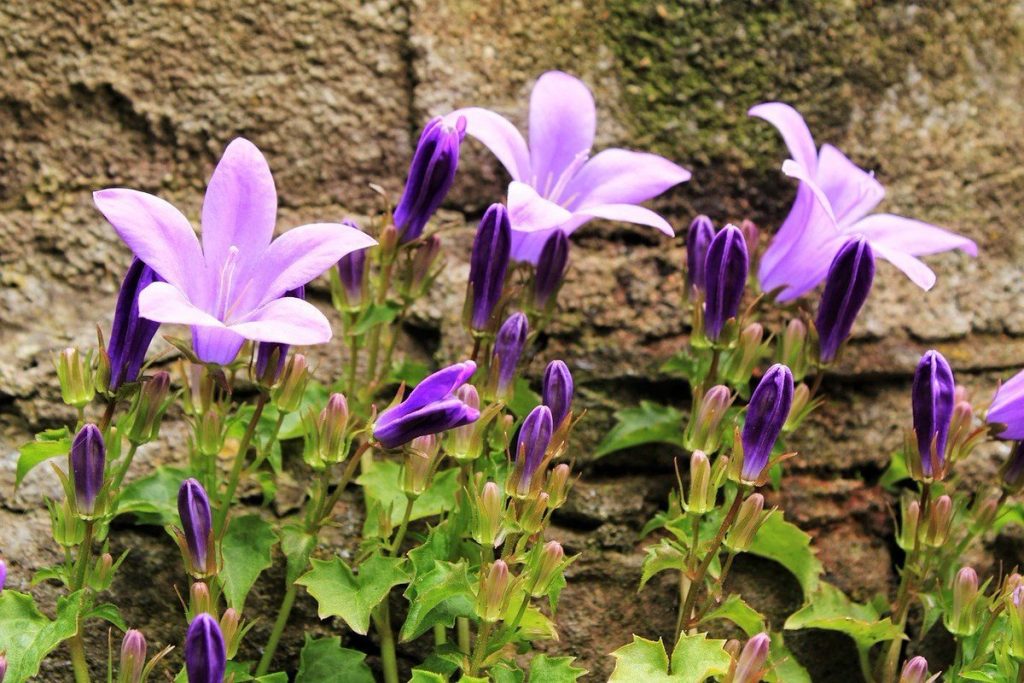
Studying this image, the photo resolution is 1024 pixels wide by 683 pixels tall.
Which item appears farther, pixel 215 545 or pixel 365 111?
pixel 365 111

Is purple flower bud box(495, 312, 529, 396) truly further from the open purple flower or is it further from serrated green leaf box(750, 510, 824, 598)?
serrated green leaf box(750, 510, 824, 598)

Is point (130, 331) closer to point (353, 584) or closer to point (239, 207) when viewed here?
point (239, 207)

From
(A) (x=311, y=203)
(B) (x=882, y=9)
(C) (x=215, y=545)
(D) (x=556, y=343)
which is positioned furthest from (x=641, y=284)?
(C) (x=215, y=545)

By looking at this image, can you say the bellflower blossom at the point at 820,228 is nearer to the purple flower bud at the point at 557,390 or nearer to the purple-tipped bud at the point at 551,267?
the purple-tipped bud at the point at 551,267

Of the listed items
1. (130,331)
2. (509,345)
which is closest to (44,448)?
(130,331)

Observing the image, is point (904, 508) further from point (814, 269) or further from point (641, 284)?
point (641, 284)

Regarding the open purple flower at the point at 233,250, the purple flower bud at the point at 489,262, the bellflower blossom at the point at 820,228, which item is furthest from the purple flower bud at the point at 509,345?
the bellflower blossom at the point at 820,228
